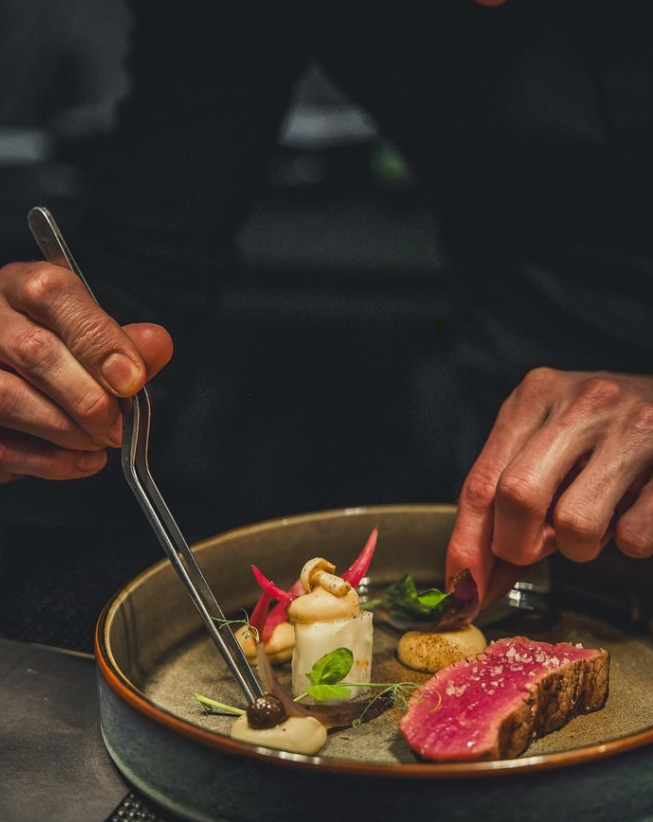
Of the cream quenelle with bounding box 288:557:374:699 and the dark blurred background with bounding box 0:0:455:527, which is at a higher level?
the cream quenelle with bounding box 288:557:374:699

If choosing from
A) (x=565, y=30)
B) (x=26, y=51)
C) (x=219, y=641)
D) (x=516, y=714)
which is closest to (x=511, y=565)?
(x=516, y=714)

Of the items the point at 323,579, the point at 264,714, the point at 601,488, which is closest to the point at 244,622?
the point at 323,579

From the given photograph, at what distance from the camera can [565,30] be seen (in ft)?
6.19

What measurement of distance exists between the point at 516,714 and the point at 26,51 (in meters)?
3.61

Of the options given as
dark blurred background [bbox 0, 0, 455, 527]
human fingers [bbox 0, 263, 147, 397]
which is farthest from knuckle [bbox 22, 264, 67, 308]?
dark blurred background [bbox 0, 0, 455, 527]

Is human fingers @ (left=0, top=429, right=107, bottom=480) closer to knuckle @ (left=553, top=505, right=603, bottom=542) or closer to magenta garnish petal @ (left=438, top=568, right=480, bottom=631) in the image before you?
magenta garnish petal @ (left=438, top=568, right=480, bottom=631)

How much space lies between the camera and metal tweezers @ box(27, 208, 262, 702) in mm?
1106

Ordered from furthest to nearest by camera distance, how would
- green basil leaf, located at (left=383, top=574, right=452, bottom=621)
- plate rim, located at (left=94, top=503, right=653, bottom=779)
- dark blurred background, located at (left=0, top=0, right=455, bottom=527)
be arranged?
1. dark blurred background, located at (left=0, top=0, right=455, bottom=527)
2. green basil leaf, located at (left=383, top=574, right=452, bottom=621)
3. plate rim, located at (left=94, top=503, right=653, bottom=779)

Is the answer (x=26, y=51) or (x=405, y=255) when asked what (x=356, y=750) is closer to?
(x=405, y=255)

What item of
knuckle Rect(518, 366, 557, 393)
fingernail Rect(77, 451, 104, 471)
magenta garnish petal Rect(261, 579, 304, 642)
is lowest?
magenta garnish petal Rect(261, 579, 304, 642)

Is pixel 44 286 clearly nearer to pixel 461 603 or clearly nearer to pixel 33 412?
pixel 33 412

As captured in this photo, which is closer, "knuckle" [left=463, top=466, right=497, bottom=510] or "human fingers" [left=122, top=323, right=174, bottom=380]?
"human fingers" [left=122, top=323, right=174, bottom=380]

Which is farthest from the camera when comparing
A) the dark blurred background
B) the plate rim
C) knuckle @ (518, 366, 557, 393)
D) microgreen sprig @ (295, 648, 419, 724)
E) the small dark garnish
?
the dark blurred background

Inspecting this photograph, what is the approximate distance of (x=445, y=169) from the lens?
2080mm
